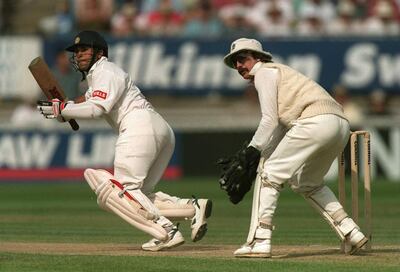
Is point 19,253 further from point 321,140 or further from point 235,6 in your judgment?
point 235,6

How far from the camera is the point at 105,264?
27.4 ft

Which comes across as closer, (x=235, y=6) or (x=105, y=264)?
(x=105, y=264)

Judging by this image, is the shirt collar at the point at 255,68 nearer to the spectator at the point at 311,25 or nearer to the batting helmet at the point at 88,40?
the batting helmet at the point at 88,40

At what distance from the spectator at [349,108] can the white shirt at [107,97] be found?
11.8 metres

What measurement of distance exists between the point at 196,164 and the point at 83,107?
39.6ft

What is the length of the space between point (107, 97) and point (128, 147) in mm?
430

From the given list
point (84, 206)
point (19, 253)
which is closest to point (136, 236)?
point (19, 253)

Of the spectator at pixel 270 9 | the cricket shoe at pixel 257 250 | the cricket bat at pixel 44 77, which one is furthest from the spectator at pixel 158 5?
the cricket shoe at pixel 257 250

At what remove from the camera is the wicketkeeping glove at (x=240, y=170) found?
884 cm

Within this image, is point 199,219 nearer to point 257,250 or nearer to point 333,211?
point 257,250

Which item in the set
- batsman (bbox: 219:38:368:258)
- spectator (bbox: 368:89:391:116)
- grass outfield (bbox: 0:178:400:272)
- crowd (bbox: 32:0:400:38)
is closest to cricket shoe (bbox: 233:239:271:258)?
batsman (bbox: 219:38:368:258)

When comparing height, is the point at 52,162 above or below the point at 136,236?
below

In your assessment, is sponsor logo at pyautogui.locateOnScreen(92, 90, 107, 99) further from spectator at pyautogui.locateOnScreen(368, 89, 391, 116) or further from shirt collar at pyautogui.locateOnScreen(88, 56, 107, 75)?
spectator at pyautogui.locateOnScreen(368, 89, 391, 116)

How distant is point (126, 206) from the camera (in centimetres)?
928
